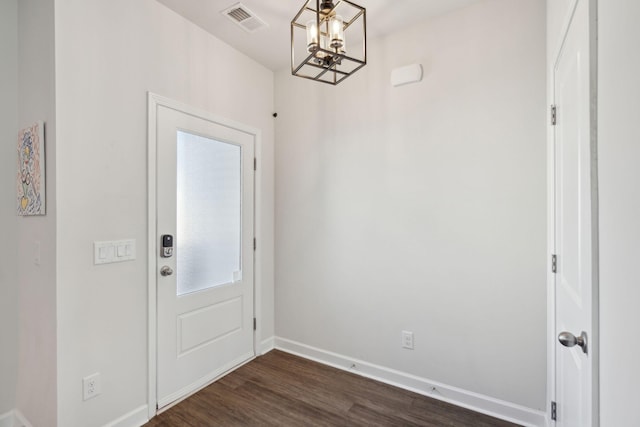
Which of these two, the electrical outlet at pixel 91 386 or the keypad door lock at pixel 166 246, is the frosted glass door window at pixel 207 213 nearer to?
the keypad door lock at pixel 166 246

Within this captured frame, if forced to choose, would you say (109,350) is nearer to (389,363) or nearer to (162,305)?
(162,305)

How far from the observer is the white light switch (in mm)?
1787

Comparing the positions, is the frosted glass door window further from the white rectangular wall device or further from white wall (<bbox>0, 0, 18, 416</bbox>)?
the white rectangular wall device

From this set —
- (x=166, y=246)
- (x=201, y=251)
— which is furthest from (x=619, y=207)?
(x=201, y=251)

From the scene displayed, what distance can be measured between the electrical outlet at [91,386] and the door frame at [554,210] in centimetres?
236

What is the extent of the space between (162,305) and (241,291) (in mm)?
762

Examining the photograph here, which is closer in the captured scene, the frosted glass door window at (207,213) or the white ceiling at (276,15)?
the white ceiling at (276,15)

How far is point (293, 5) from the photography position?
2.13 m

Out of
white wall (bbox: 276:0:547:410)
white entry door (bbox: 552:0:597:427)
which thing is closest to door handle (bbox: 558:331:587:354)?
white entry door (bbox: 552:0:597:427)

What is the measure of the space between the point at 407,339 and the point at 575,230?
155cm

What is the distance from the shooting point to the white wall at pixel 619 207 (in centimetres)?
62

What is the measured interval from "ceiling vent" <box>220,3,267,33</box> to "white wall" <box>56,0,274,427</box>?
1.29ft

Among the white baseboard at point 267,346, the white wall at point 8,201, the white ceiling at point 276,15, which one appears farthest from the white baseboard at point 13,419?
the white ceiling at point 276,15

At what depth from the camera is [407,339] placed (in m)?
2.37
